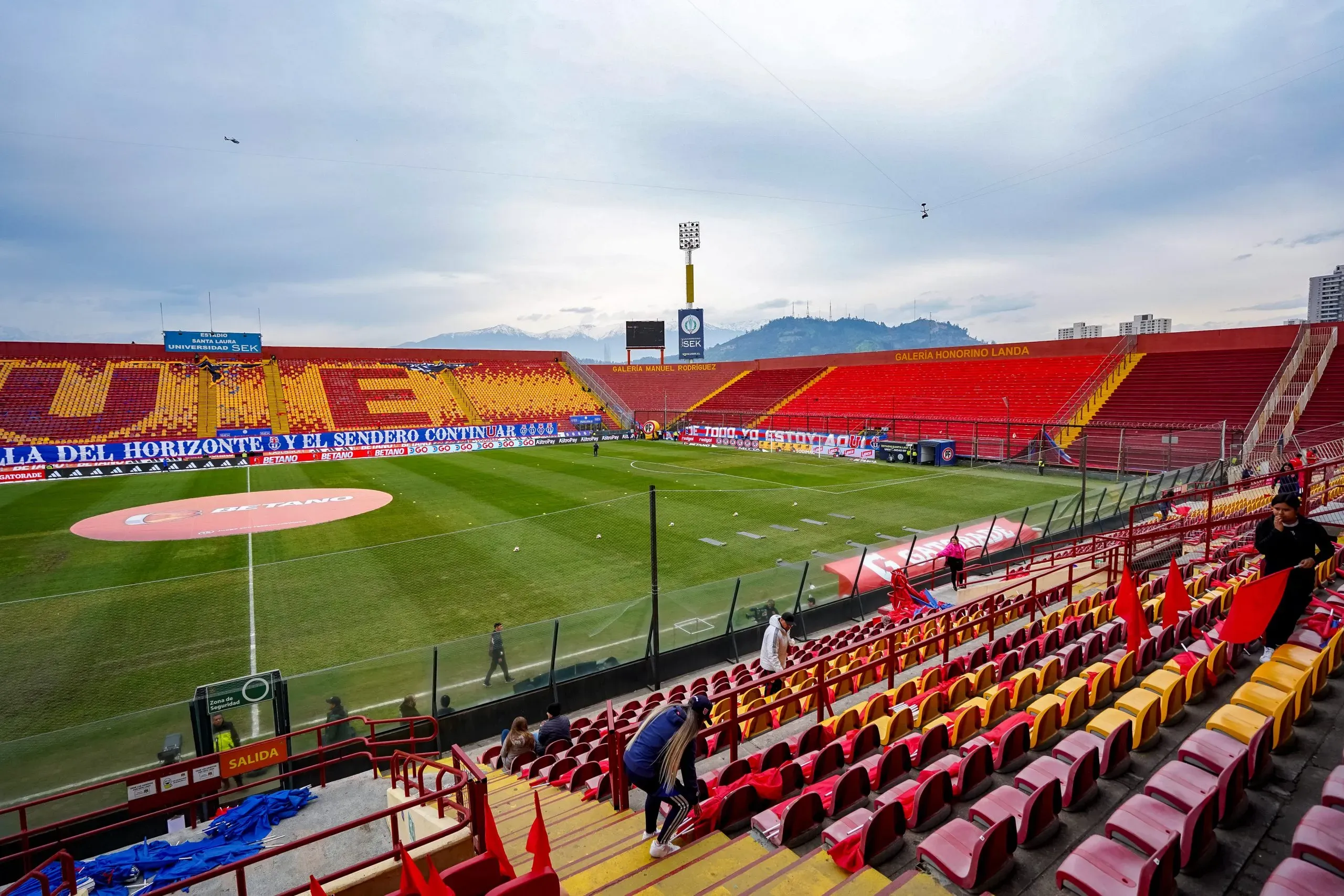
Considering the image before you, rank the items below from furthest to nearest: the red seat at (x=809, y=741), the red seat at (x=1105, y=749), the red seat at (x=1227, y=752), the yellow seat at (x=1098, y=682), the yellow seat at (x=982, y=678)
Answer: the yellow seat at (x=982, y=678) < the yellow seat at (x=1098, y=682) < the red seat at (x=809, y=741) < the red seat at (x=1105, y=749) < the red seat at (x=1227, y=752)

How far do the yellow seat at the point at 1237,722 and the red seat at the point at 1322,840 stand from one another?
5.18 feet

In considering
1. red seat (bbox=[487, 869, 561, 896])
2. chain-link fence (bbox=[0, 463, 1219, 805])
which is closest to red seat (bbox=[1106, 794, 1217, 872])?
red seat (bbox=[487, 869, 561, 896])

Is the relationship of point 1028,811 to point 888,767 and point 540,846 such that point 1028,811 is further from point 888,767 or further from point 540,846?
point 540,846

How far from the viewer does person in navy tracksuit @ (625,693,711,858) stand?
5055mm

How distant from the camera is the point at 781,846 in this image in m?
4.87

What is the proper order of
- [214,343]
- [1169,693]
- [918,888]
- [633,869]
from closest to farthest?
[918,888] → [633,869] → [1169,693] → [214,343]

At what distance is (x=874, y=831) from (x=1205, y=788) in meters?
2.53

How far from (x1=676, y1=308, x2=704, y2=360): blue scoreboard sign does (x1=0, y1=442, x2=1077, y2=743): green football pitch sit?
4150 cm

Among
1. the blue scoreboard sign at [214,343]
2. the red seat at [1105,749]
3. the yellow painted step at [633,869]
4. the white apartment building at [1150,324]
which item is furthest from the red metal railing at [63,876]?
the white apartment building at [1150,324]

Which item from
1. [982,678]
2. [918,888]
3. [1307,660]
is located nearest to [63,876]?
[918,888]

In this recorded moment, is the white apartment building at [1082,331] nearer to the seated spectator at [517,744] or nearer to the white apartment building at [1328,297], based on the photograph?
the white apartment building at [1328,297]

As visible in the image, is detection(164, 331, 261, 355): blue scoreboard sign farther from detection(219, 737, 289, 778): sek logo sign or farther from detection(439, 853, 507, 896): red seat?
detection(439, 853, 507, 896): red seat

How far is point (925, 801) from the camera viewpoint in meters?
4.93

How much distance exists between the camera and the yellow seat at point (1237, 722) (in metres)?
5.40
